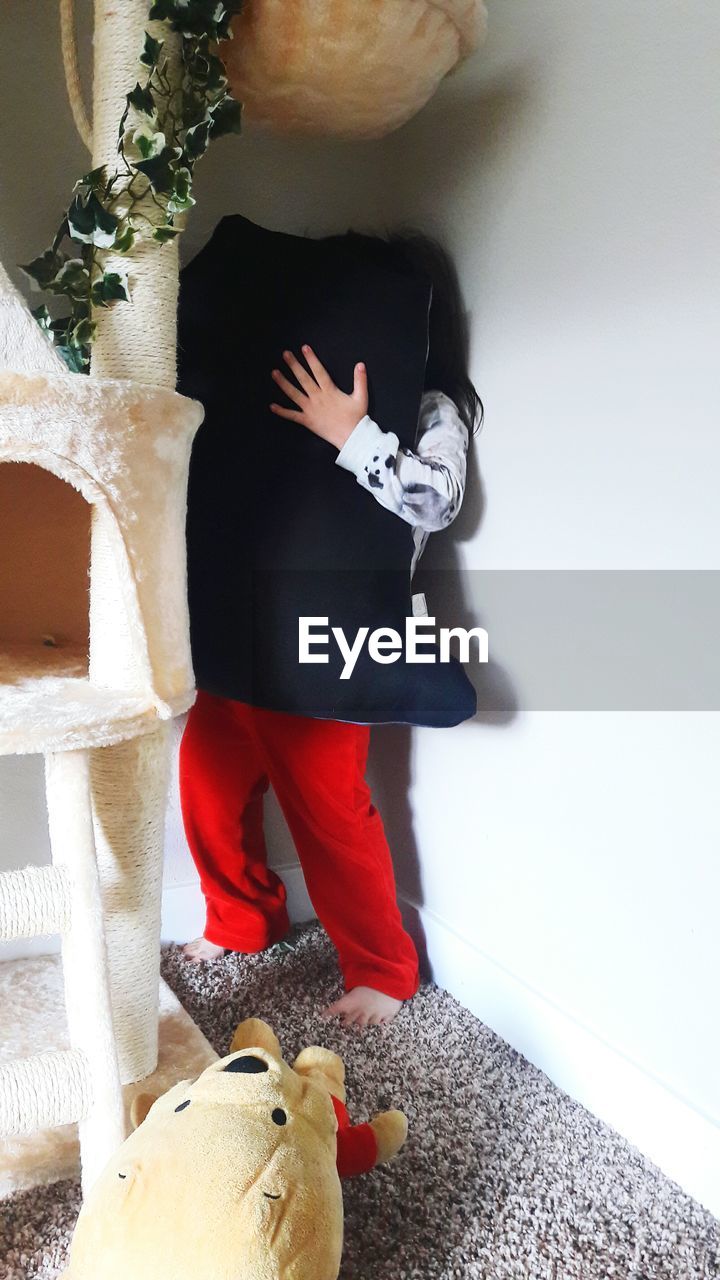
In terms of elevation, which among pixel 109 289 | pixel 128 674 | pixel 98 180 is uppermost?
pixel 98 180

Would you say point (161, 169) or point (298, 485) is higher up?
point (161, 169)

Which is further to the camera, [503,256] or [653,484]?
[503,256]

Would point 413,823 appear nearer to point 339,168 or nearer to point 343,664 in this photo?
point 343,664

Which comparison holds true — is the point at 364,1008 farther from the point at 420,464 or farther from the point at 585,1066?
the point at 420,464

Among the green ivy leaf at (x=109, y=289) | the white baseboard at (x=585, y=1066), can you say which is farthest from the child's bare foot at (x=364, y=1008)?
the green ivy leaf at (x=109, y=289)

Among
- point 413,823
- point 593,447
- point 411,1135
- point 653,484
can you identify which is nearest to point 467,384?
point 593,447

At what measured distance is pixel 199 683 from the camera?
1329mm

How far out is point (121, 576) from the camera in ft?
3.04

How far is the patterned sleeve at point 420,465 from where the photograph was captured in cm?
120

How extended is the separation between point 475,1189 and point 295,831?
1.81 feet

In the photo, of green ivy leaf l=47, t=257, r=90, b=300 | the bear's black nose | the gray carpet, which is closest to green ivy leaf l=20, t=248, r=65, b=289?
green ivy leaf l=47, t=257, r=90, b=300

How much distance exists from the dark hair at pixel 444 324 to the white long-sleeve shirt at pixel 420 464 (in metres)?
0.02

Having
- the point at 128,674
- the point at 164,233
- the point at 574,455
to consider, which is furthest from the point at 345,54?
the point at 128,674

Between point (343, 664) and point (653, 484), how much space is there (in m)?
0.44
